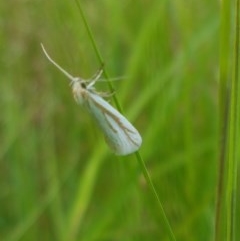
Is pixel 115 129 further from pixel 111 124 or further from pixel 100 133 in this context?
pixel 100 133

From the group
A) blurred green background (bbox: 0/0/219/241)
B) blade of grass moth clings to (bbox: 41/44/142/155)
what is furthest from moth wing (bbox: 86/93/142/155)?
blurred green background (bbox: 0/0/219/241)

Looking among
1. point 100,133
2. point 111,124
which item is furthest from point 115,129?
point 100,133

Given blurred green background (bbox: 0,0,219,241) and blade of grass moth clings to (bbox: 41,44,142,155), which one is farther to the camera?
blurred green background (bbox: 0,0,219,241)

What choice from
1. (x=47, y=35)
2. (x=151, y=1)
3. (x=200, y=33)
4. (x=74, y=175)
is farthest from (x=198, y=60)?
(x=47, y=35)

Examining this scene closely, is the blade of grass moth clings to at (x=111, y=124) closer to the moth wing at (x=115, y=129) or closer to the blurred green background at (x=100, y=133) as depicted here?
the moth wing at (x=115, y=129)

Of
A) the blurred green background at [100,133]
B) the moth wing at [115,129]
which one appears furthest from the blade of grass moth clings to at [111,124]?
the blurred green background at [100,133]

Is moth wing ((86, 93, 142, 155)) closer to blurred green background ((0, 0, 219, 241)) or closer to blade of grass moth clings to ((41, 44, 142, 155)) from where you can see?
blade of grass moth clings to ((41, 44, 142, 155))

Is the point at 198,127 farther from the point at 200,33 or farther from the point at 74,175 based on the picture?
the point at 74,175
